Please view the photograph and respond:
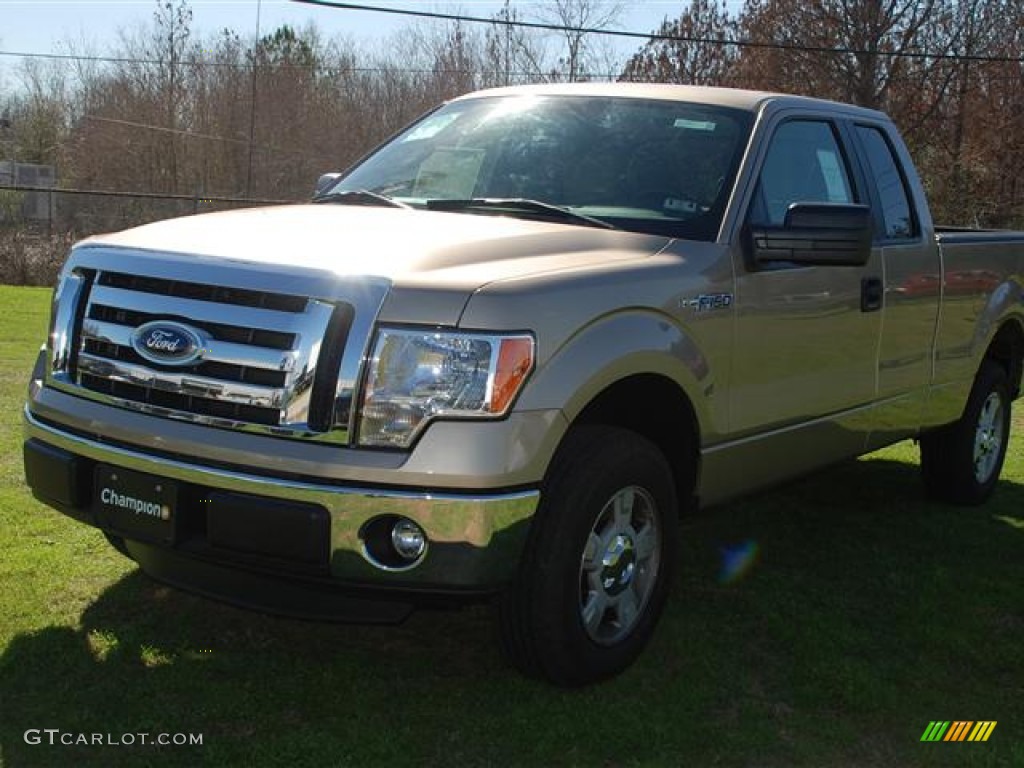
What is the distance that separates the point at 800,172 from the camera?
4.55 meters

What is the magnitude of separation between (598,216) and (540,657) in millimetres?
1566

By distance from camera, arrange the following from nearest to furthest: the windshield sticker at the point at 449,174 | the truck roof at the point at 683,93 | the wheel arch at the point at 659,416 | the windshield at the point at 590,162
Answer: the wheel arch at the point at 659,416, the windshield at the point at 590,162, the windshield sticker at the point at 449,174, the truck roof at the point at 683,93

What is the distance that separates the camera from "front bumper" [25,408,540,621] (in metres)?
2.92

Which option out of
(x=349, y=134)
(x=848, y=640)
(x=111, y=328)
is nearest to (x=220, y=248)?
(x=111, y=328)

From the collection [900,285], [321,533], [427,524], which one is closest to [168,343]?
[321,533]

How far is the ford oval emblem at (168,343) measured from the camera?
3086 millimetres

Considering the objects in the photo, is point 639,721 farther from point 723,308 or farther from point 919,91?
point 919,91

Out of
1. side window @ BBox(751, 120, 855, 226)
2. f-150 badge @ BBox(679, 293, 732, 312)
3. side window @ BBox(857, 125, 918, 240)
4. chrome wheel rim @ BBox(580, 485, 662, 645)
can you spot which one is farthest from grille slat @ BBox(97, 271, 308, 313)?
side window @ BBox(857, 125, 918, 240)

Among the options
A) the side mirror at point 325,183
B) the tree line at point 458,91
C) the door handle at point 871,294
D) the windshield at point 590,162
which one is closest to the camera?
the windshield at point 590,162

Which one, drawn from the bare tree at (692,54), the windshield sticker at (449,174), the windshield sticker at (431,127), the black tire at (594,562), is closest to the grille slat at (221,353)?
the black tire at (594,562)

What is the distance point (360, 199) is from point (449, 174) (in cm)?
37

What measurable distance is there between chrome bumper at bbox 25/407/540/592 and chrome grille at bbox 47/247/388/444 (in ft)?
0.47

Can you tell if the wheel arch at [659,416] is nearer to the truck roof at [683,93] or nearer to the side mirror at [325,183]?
the truck roof at [683,93]

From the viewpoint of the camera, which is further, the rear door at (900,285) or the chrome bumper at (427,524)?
the rear door at (900,285)
